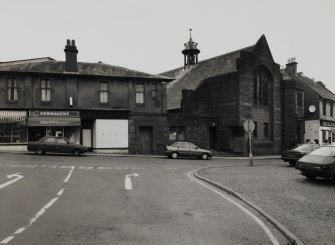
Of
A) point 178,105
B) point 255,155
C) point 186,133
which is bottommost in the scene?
point 255,155

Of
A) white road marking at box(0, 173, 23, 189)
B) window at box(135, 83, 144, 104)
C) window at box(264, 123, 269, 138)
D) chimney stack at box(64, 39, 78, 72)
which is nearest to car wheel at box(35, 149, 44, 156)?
chimney stack at box(64, 39, 78, 72)

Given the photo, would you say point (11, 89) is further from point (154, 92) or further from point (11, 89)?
point (154, 92)

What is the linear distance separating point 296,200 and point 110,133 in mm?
22064

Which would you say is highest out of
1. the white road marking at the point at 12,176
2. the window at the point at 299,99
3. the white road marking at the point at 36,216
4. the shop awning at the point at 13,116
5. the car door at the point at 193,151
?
the window at the point at 299,99

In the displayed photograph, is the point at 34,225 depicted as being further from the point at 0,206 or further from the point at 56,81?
the point at 56,81

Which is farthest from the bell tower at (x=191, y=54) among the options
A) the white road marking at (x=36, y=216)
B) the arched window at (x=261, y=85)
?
the white road marking at (x=36, y=216)

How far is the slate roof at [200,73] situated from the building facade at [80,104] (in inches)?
252

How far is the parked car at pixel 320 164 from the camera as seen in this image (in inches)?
556

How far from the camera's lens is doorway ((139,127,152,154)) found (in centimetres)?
3156

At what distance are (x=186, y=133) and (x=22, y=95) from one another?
14937mm

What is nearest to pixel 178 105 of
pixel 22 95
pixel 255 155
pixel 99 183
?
pixel 255 155

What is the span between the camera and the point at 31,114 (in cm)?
2878

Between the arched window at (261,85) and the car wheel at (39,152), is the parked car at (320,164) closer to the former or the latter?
the car wheel at (39,152)

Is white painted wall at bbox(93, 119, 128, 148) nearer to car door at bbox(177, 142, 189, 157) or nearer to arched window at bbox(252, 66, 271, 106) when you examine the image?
car door at bbox(177, 142, 189, 157)
